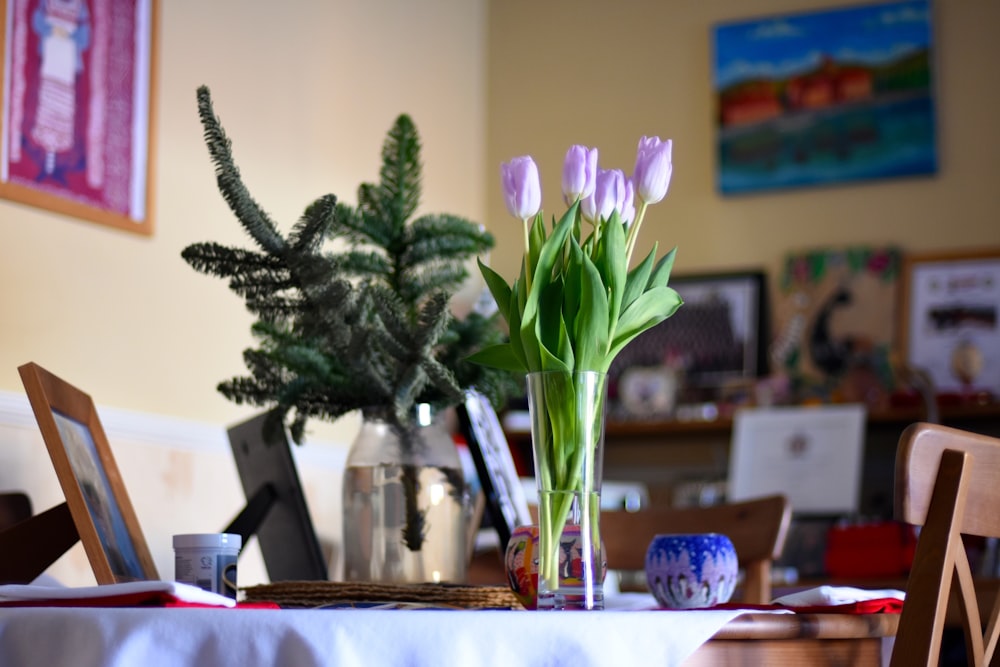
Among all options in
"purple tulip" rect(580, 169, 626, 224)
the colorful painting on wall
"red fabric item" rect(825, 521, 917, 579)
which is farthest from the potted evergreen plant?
the colorful painting on wall

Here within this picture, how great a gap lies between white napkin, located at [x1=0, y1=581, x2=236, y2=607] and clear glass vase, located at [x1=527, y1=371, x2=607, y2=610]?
311mm

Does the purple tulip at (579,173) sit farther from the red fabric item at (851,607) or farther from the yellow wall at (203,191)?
the yellow wall at (203,191)

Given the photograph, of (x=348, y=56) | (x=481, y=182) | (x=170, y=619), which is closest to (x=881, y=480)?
(x=481, y=182)

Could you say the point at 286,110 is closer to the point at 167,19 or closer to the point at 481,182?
the point at 167,19

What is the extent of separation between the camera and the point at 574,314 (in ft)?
4.01

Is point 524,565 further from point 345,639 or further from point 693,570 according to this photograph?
point 345,639

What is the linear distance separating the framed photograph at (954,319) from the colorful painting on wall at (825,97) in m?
0.31

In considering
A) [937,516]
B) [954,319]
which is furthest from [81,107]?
[954,319]

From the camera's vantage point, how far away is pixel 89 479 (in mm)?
1495

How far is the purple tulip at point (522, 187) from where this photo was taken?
1.25m

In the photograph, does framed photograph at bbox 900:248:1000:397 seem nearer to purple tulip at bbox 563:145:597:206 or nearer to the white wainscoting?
the white wainscoting

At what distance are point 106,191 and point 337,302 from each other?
1.07 m

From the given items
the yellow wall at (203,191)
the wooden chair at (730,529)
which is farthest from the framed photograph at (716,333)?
the wooden chair at (730,529)

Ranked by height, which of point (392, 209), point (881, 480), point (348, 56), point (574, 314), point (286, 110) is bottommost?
point (881, 480)
